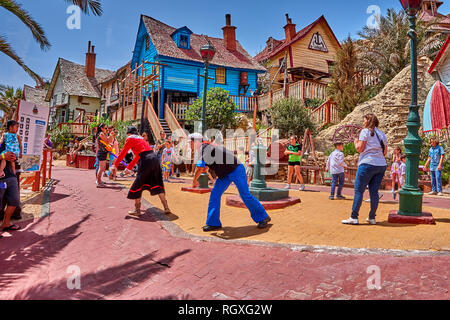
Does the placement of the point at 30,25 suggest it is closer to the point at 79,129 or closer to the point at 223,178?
the point at 223,178

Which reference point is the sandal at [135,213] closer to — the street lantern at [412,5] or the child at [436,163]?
the street lantern at [412,5]

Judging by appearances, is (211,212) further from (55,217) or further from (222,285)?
(55,217)

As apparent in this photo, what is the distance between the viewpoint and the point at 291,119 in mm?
16078

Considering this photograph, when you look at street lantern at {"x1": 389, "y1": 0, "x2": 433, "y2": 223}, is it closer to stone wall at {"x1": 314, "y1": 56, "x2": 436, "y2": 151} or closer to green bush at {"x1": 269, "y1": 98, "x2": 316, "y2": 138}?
stone wall at {"x1": 314, "y1": 56, "x2": 436, "y2": 151}

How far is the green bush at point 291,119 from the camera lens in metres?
16.0

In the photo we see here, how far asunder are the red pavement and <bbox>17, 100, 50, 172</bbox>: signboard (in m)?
1.86

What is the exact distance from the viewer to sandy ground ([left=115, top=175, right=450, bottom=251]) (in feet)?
13.2

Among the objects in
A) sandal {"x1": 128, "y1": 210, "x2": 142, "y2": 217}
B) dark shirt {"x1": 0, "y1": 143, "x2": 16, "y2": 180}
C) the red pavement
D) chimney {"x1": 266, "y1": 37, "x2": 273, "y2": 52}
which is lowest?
the red pavement

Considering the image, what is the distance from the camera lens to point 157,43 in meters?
23.8

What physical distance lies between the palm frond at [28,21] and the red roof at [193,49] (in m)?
15.5

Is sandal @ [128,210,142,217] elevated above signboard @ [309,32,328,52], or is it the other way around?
signboard @ [309,32,328,52]

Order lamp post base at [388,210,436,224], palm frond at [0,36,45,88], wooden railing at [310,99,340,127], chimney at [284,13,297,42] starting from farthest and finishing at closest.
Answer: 1. chimney at [284,13,297,42]
2. wooden railing at [310,99,340,127]
3. palm frond at [0,36,45,88]
4. lamp post base at [388,210,436,224]

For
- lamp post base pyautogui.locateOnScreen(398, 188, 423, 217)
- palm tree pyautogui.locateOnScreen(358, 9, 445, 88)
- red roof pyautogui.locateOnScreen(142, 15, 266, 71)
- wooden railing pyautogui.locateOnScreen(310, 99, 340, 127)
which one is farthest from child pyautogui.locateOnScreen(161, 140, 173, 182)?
palm tree pyautogui.locateOnScreen(358, 9, 445, 88)

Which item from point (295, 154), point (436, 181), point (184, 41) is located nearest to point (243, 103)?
point (184, 41)
